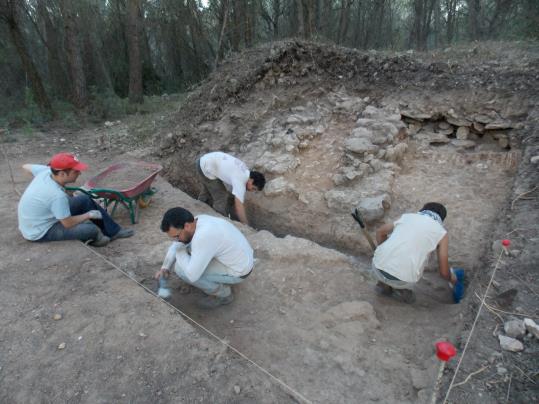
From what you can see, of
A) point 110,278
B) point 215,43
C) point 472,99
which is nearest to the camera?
point 110,278

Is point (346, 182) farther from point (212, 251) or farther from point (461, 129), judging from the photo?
point (212, 251)

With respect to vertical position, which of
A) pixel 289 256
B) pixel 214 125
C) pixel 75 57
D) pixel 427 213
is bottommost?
pixel 289 256

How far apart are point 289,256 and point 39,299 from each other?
2.18 metres

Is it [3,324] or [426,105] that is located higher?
[426,105]

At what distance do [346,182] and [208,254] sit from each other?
283 centimetres

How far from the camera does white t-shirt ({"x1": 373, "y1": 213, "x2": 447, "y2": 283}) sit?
2887mm

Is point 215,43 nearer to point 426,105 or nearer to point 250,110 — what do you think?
point 250,110

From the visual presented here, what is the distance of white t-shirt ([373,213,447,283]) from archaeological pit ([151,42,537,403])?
44cm

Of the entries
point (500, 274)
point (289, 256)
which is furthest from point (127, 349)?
point (500, 274)

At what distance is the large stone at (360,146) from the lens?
516 cm

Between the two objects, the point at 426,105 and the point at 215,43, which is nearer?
the point at 426,105

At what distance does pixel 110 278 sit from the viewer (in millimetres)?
2980

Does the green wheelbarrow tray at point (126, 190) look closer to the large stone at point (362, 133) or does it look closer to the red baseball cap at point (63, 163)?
the red baseball cap at point (63, 163)

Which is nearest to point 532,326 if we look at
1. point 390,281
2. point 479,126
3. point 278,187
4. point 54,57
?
point 390,281
